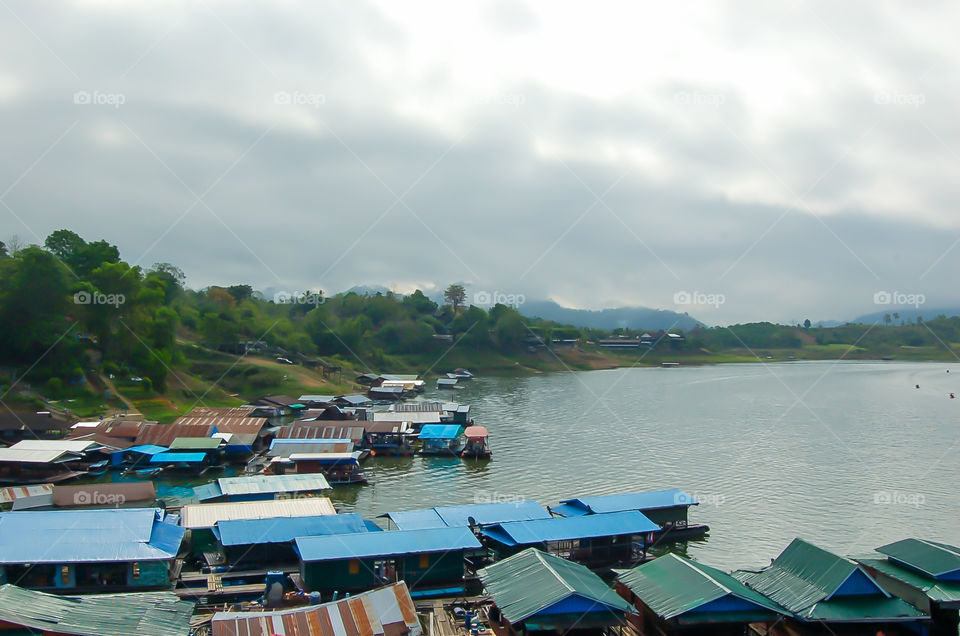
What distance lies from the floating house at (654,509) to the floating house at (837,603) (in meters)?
A: 7.78

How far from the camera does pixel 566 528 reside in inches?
731

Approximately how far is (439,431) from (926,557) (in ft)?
81.8

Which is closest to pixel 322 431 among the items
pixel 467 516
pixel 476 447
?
pixel 476 447

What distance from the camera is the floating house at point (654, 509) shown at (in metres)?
21.6

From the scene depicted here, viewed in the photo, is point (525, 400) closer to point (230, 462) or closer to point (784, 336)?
point (230, 462)

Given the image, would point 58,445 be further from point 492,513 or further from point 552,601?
point 552,601

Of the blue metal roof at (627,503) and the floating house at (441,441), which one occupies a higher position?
the blue metal roof at (627,503)

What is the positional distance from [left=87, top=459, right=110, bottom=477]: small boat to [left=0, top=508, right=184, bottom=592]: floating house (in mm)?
12809

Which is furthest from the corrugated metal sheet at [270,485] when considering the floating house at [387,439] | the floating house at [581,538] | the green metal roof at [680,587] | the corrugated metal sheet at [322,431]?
the green metal roof at [680,587]

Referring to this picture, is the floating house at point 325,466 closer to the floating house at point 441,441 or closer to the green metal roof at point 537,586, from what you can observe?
the floating house at point 441,441

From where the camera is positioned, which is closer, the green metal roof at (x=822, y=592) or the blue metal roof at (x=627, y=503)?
the green metal roof at (x=822, y=592)

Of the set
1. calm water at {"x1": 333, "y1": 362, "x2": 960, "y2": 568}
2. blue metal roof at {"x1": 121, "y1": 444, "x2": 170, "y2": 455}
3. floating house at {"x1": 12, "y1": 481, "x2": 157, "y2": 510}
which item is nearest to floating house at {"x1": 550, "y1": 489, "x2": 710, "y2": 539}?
calm water at {"x1": 333, "y1": 362, "x2": 960, "y2": 568}

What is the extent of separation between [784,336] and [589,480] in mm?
118231

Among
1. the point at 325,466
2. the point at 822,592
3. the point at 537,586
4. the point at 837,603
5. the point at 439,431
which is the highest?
the point at 822,592
